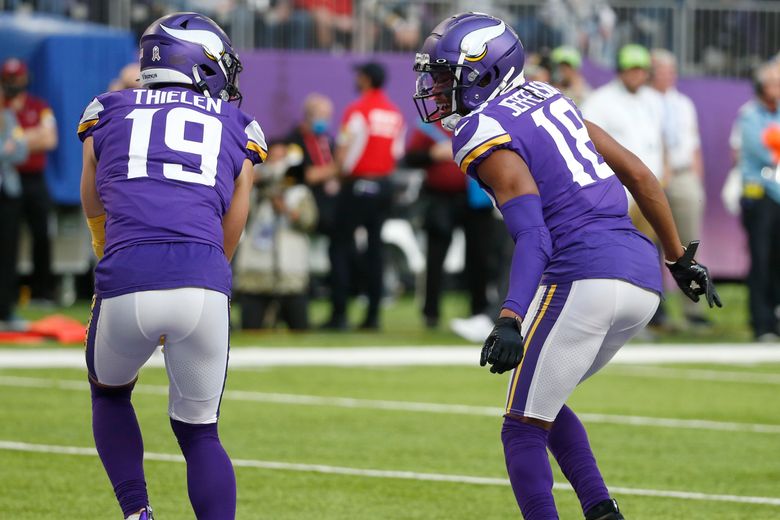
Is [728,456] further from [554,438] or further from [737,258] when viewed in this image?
[737,258]

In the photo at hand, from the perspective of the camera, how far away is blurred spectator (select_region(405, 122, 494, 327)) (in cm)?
1326

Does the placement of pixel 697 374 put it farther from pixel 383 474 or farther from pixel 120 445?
pixel 120 445

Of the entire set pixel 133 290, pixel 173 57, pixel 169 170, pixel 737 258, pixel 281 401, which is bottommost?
pixel 737 258

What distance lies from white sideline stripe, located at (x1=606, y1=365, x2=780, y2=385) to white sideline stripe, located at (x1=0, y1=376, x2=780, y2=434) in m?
1.91

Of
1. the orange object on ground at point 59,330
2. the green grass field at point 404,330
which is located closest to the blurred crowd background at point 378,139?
the green grass field at point 404,330

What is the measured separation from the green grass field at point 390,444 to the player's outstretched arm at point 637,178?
4.39 feet

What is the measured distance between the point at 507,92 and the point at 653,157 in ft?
23.3

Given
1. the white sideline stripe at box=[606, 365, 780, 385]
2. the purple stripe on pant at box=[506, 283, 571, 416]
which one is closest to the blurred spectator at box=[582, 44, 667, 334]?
the white sideline stripe at box=[606, 365, 780, 385]

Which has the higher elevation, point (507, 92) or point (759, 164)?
point (507, 92)

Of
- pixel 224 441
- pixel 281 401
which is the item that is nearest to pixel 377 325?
pixel 281 401

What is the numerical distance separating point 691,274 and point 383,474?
2.04 metres

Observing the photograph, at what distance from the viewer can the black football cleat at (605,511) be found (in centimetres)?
495

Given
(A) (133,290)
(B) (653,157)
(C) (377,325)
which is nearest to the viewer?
(A) (133,290)

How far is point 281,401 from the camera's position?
9.10 m
